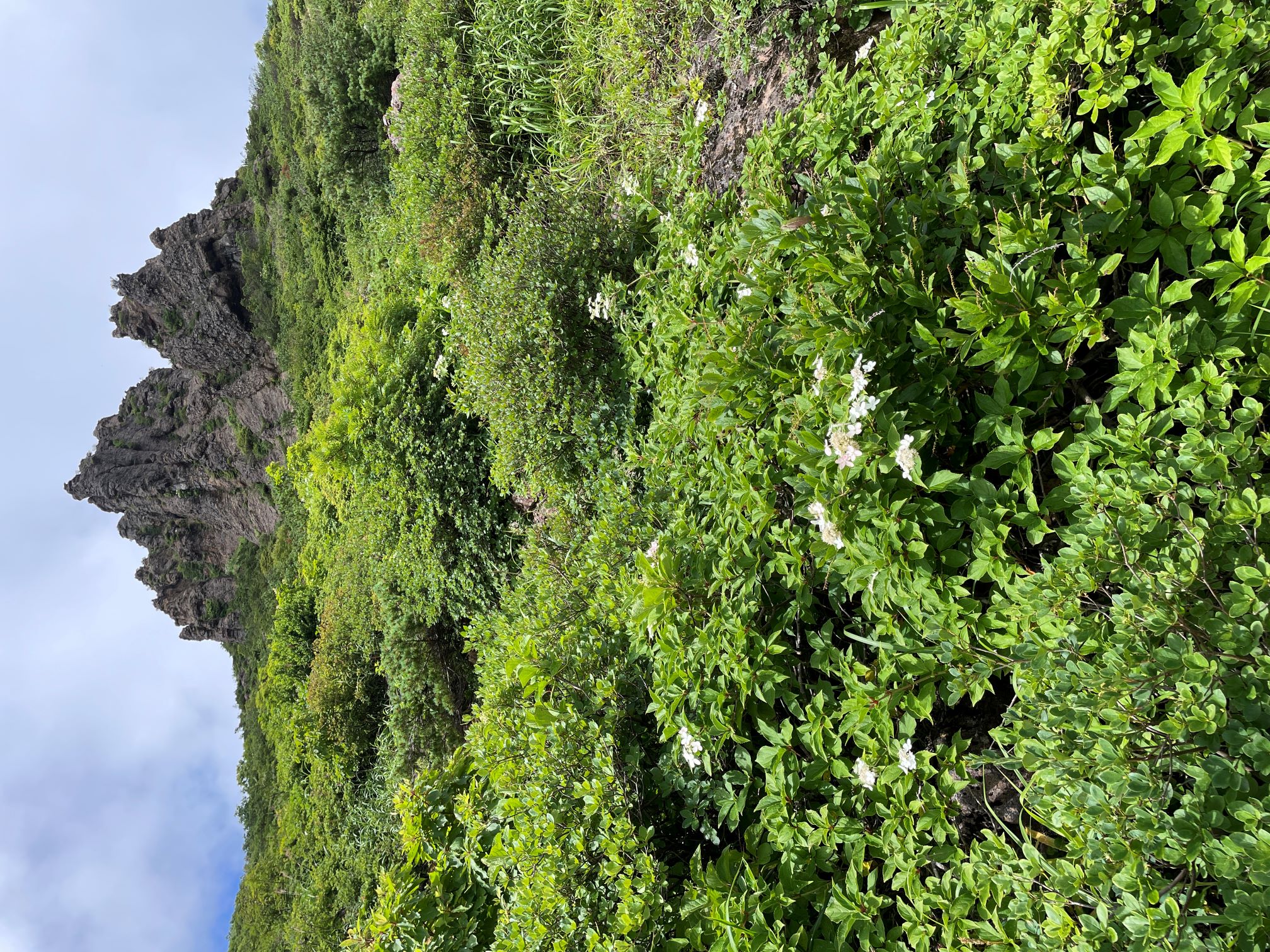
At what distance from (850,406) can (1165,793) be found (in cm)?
102

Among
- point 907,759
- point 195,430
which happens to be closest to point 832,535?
point 907,759

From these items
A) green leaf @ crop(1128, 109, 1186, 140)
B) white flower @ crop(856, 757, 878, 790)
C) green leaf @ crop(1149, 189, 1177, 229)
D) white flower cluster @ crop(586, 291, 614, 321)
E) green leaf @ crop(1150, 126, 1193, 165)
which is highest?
white flower cluster @ crop(586, 291, 614, 321)

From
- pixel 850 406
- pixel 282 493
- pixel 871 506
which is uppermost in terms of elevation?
pixel 282 493

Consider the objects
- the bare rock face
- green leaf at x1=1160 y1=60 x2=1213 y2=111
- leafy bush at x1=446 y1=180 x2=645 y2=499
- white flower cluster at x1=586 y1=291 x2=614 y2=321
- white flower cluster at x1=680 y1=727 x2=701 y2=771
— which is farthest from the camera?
the bare rock face

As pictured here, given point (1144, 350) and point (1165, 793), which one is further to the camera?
point (1144, 350)

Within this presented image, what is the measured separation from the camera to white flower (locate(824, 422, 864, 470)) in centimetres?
179

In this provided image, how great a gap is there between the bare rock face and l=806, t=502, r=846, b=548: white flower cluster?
1596 centimetres

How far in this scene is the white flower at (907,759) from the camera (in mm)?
1908

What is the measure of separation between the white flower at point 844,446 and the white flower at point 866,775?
854 millimetres

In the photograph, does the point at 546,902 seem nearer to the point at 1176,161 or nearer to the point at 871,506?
the point at 871,506

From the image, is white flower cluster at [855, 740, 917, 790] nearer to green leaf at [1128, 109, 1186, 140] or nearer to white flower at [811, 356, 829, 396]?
white flower at [811, 356, 829, 396]

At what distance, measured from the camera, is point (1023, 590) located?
67.3 inches

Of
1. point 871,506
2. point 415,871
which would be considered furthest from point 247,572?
point 871,506

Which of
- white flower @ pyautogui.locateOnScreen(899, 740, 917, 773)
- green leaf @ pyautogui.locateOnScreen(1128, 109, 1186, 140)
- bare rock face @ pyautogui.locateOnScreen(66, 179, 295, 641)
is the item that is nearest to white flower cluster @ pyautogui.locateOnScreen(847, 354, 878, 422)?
green leaf @ pyautogui.locateOnScreen(1128, 109, 1186, 140)
